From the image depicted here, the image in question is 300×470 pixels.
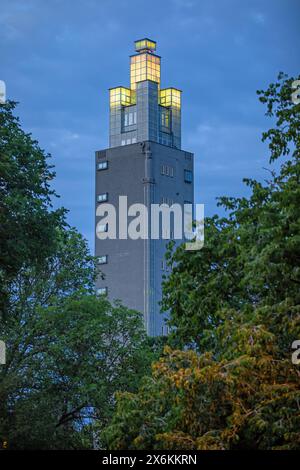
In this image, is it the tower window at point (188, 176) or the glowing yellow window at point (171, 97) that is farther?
the glowing yellow window at point (171, 97)

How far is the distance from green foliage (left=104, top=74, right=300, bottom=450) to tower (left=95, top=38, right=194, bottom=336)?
101 metres

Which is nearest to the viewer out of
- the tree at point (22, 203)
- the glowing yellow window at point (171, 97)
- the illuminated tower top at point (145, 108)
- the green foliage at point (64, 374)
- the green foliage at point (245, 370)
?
the green foliage at point (245, 370)

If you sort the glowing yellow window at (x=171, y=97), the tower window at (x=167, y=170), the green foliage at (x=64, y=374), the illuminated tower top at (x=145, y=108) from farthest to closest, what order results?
the glowing yellow window at (x=171, y=97)
the illuminated tower top at (x=145, y=108)
the tower window at (x=167, y=170)
the green foliage at (x=64, y=374)

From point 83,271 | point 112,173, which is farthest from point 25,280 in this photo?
point 112,173

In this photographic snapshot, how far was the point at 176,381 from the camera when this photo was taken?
22781mm

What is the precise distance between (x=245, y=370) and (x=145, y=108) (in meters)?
121

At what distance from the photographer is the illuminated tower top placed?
141750mm

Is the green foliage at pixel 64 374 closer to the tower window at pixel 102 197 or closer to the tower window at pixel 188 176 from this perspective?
the tower window at pixel 102 197

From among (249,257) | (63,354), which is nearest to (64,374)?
(63,354)

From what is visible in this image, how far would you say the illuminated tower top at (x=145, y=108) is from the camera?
142 m

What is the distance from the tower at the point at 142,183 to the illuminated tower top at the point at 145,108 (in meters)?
0.12

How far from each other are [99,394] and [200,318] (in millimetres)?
14011

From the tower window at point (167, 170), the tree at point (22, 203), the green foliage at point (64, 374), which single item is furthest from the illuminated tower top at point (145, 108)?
the tree at point (22, 203)

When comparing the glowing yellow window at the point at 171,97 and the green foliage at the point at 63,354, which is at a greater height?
the glowing yellow window at the point at 171,97
